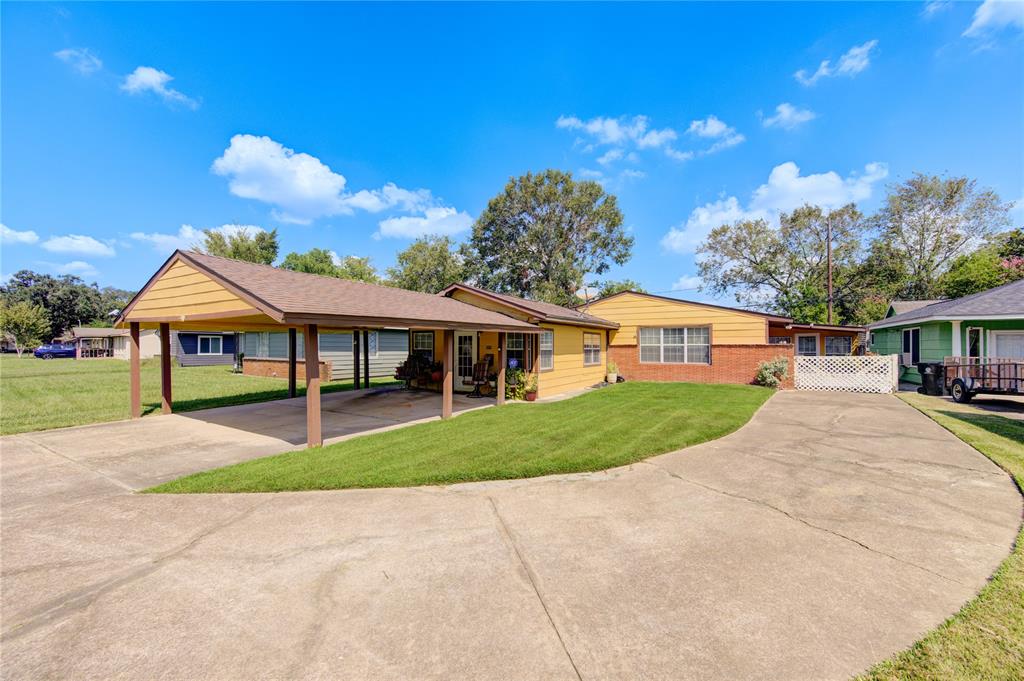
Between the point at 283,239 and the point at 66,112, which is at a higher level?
the point at 283,239

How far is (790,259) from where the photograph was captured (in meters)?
33.5

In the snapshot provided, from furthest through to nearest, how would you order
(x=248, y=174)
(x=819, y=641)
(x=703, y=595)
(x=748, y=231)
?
(x=748, y=231) → (x=248, y=174) → (x=703, y=595) → (x=819, y=641)

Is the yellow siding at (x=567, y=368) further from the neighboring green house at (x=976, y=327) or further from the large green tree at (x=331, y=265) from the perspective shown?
the large green tree at (x=331, y=265)

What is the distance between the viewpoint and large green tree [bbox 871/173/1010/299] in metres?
28.6

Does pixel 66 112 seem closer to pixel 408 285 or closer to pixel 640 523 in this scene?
pixel 640 523

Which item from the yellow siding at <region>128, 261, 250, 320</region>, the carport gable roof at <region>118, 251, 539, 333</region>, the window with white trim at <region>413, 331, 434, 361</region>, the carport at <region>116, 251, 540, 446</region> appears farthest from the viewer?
the window with white trim at <region>413, 331, 434, 361</region>

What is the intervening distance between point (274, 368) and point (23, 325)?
4347cm

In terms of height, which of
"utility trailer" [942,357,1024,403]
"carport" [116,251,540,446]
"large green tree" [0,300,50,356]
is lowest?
"utility trailer" [942,357,1024,403]

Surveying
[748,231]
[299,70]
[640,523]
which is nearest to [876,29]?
[640,523]

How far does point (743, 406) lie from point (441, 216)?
3237cm

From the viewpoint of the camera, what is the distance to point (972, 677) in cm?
203

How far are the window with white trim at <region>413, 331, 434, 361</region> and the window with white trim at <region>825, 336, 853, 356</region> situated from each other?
23.3 metres

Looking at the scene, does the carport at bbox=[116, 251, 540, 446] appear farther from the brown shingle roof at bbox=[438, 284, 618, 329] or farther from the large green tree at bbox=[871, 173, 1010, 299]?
the large green tree at bbox=[871, 173, 1010, 299]

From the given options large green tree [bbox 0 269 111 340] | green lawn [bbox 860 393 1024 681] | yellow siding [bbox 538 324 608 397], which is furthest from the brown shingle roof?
large green tree [bbox 0 269 111 340]
